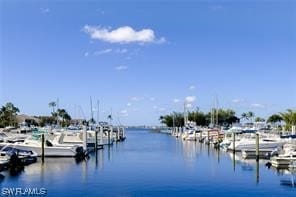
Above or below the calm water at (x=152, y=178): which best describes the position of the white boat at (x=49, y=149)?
above

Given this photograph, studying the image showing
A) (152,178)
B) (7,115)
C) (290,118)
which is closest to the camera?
(152,178)

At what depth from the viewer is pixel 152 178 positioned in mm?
42719

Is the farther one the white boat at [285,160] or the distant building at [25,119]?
the distant building at [25,119]

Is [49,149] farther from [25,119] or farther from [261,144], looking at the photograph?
[25,119]

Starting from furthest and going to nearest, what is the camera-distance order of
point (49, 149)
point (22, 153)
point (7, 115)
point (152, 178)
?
1. point (7, 115)
2. point (49, 149)
3. point (22, 153)
4. point (152, 178)

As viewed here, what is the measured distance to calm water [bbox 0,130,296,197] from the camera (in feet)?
118

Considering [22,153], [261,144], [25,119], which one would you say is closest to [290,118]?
[261,144]

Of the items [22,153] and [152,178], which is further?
[22,153]

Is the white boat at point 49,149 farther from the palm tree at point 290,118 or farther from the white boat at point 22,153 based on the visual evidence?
the palm tree at point 290,118

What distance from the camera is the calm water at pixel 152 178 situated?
36.1 meters

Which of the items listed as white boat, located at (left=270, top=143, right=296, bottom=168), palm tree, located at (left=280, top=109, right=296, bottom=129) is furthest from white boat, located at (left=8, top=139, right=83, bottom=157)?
palm tree, located at (left=280, top=109, right=296, bottom=129)

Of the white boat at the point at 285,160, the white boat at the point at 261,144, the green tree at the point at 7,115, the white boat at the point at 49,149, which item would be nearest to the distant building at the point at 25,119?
the green tree at the point at 7,115

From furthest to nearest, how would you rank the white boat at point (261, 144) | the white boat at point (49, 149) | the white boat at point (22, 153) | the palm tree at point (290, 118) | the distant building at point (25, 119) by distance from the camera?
the distant building at point (25, 119) → the palm tree at point (290, 118) → the white boat at point (261, 144) → the white boat at point (49, 149) → the white boat at point (22, 153)

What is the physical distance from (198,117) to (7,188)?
14596cm
